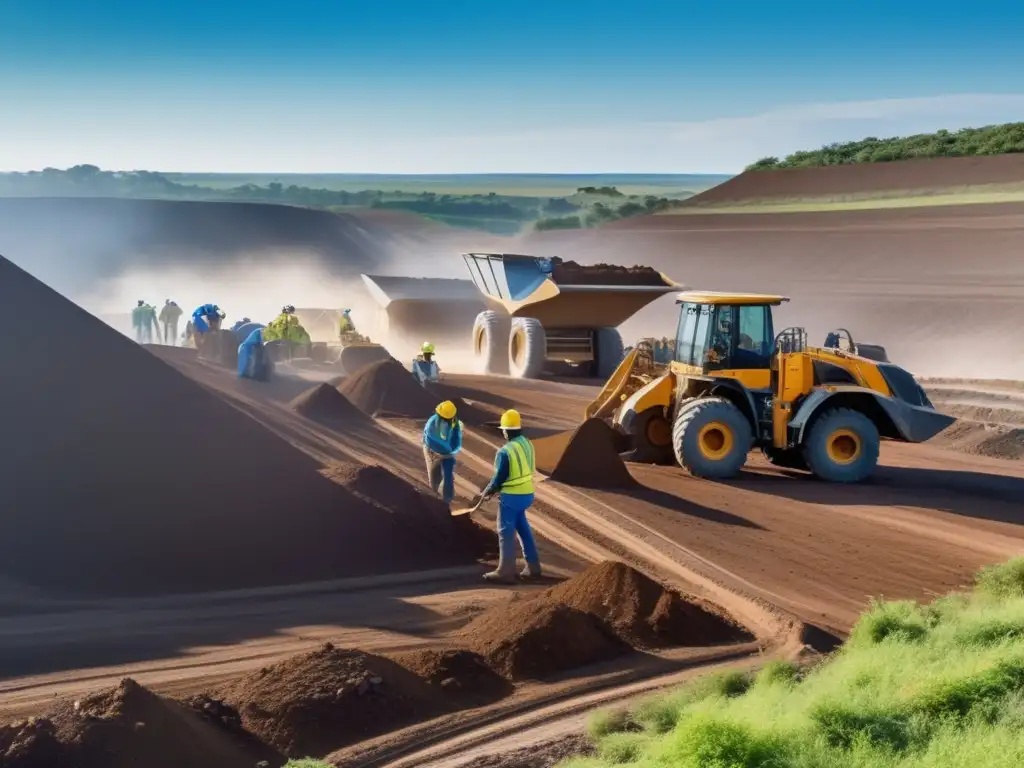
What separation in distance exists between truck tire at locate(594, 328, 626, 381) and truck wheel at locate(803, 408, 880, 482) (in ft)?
33.0

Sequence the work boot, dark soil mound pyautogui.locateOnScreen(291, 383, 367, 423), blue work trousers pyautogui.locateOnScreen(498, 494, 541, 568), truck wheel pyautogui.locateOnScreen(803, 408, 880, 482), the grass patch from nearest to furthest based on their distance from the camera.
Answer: the grass patch → blue work trousers pyautogui.locateOnScreen(498, 494, 541, 568) → the work boot → truck wheel pyautogui.locateOnScreen(803, 408, 880, 482) → dark soil mound pyautogui.locateOnScreen(291, 383, 367, 423)

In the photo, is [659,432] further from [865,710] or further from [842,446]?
[865,710]

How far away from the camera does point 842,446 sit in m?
15.9

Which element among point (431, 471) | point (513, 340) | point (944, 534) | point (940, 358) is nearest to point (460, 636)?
point (431, 471)

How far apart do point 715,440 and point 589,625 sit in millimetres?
6799

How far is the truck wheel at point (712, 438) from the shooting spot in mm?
15406

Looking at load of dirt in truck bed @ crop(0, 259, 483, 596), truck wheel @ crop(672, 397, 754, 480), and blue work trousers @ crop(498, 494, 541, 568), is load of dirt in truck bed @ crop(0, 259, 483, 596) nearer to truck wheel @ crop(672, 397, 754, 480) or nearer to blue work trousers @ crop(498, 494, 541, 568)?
blue work trousers @ crop(498, 494, 541, 568)

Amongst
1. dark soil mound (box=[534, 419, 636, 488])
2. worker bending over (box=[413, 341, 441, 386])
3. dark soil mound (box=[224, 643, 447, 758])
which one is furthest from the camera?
worker bending over (box=[413, 341, 441, 386])

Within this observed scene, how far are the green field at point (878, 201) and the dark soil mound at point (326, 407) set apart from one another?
31.1 metres

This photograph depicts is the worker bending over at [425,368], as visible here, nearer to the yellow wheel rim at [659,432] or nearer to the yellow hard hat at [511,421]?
the yellow wheel rim at [659,432]

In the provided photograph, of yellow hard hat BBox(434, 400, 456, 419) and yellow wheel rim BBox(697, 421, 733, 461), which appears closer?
yellow hard hat BBox(434, 400, 456, 419)

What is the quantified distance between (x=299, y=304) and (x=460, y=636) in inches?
1454

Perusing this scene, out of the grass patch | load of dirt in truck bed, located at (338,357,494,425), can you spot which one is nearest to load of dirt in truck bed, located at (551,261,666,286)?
load of dirt in truck bed, located at (338,357,494,425)

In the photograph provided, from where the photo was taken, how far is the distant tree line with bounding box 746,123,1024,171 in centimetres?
5438
